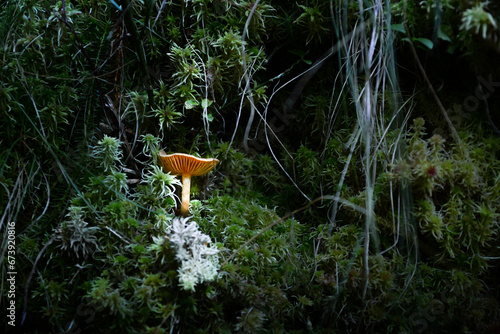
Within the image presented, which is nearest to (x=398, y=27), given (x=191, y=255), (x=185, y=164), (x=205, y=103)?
(x=205, y=103)

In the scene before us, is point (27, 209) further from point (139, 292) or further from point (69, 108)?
point (139, 292)

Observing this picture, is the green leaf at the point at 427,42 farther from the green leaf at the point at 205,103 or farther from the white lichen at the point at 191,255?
the white lichen at the point at 191,255

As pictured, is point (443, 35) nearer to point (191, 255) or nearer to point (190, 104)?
point (190, 104)

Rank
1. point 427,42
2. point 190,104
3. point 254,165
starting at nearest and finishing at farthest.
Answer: point 427,42, point 190,104, point 254,165

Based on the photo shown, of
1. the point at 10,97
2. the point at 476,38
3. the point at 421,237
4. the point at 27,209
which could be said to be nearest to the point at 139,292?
the point at 27,209

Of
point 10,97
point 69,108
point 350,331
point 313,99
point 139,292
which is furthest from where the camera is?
point 313,99

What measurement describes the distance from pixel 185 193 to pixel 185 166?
0.10 metres

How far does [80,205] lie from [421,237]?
1.23 m

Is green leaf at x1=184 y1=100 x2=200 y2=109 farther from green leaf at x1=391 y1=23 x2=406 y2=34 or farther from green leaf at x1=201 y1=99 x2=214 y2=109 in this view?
green leaf at x1=391 y1=23 x2=406 y2=34

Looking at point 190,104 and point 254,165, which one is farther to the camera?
point 254,165

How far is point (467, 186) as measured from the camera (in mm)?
1315

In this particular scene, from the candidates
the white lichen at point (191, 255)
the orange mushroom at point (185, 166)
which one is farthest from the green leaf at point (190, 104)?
the white lichen at point (191, 255)

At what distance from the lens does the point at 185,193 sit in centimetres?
142

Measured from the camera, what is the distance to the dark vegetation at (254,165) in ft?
4.02
